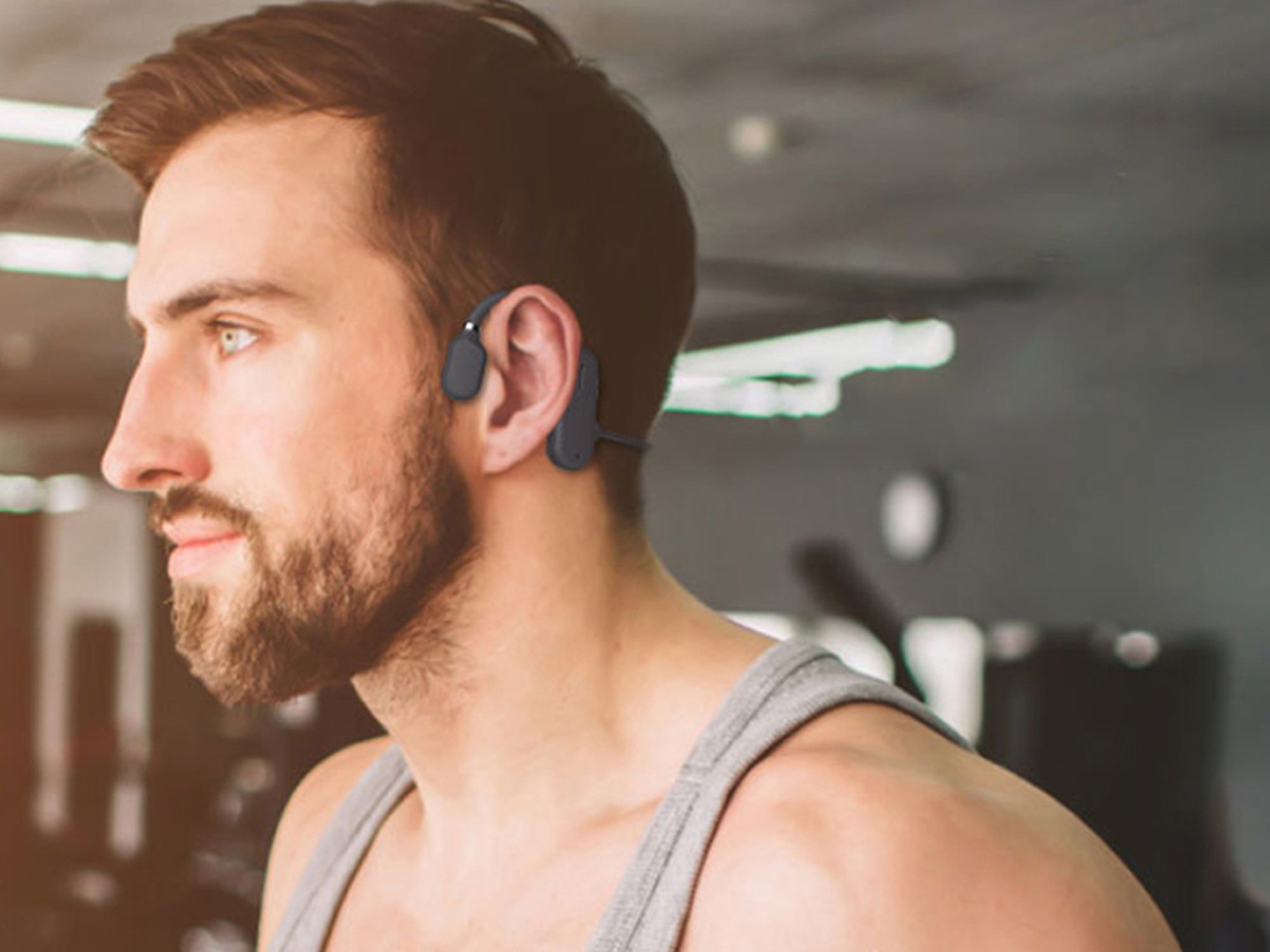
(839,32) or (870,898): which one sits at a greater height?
(839,32)

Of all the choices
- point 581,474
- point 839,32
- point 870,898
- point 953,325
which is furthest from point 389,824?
point 839,32

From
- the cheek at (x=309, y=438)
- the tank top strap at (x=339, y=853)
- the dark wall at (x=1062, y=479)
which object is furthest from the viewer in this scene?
A: the dark wall at (x=1062, y=479)

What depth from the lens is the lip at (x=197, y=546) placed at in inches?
36.1

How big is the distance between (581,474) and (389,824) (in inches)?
13.3

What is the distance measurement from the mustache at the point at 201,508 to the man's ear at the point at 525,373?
15 cm

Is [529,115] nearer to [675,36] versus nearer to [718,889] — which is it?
[675,36]

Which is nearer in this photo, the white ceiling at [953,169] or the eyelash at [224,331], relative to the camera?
the eyelash at [224,331]

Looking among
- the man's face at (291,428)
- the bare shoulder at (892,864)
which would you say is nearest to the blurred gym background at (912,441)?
the man's face at (291,428)

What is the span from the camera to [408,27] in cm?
98

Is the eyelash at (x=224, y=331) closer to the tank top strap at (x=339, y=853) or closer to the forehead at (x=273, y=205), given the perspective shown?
the forehead at (x=273, y=205)

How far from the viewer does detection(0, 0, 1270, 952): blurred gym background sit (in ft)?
3.90

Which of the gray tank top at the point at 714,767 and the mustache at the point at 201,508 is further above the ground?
the mustache at the point at 201,508

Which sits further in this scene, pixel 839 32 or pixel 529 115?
pixel 839 32

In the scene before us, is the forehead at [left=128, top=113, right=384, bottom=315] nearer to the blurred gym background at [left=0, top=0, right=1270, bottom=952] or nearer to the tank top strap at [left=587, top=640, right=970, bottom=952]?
the blurred gym background at [left=0, top=0, right=1270, bottom=952]
